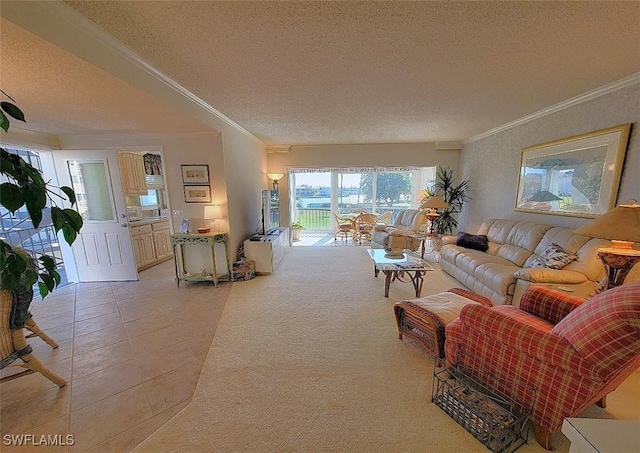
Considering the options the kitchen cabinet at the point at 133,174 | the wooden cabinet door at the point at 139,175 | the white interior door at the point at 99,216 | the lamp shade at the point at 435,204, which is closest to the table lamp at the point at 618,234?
the lamp shade at the point at 435,204

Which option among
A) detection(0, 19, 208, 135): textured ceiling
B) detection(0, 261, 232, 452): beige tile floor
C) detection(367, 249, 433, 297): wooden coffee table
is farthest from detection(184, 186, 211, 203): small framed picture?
detection(367, 249, 433, 297): wooden coffee table

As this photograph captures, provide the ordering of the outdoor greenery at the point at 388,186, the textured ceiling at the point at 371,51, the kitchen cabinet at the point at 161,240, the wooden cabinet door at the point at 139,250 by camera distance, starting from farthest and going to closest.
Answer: the outdoor greenery at the point at 388,186
the kitchen cabinet at the point at 161,240
the wooden cabinet door at the point at 139,250
the textured ceiling at the point at 371,51

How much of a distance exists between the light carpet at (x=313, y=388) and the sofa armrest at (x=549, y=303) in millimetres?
755

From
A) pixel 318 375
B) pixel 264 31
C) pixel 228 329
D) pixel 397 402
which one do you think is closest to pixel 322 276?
pixel 228 329

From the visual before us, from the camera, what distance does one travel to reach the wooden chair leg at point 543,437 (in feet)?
4.28

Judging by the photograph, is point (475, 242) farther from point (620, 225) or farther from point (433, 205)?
point (620, 225)

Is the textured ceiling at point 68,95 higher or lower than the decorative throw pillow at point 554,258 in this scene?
higher

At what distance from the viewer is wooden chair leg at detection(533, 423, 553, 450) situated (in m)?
1.31

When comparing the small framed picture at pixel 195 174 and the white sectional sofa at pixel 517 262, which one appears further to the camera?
the small framed picture at pixel 195 174

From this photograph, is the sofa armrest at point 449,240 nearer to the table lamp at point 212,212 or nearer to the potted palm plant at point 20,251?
the table lamp at point 212,212

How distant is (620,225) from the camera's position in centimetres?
175

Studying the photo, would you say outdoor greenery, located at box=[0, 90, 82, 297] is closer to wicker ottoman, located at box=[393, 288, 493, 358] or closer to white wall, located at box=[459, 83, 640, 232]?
wicker ottoman, located at box=[393, 288, 493, 358]

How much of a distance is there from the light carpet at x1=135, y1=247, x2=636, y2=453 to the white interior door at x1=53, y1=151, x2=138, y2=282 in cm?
226

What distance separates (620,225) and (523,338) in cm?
130
